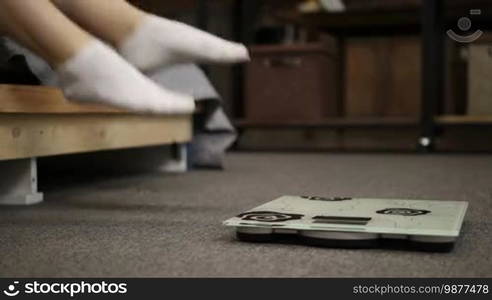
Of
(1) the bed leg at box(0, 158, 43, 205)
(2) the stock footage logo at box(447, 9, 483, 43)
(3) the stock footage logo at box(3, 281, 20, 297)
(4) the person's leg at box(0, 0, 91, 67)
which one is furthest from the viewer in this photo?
(2) the stock footage logo at box(447, 9, 483, 43)

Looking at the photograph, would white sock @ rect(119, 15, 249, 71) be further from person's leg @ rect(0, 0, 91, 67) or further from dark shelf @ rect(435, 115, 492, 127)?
dark shelf @ rect(435, 115, 492, 127)

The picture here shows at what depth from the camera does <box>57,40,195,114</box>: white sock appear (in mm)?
843

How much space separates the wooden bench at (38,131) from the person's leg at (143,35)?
117 millimetres

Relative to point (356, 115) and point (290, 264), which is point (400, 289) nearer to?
point (290, 264)

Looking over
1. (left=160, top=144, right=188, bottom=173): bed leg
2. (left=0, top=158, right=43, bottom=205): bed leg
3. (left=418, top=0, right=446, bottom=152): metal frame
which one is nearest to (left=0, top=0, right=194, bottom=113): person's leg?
(left=0, top=158, right=43, bottom=205): bed leg

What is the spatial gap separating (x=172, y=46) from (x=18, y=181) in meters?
0.40

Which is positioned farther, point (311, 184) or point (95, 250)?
point (311, 184)

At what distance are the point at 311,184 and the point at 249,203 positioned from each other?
327mm

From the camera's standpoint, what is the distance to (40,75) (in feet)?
3.67

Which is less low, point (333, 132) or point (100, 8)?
point (100, 8)

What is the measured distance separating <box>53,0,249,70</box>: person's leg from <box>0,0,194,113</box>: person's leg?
0.08 m

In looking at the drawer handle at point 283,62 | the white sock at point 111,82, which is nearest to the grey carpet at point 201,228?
the white sock at point 111,82

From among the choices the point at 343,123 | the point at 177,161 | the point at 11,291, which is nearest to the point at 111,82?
the point at 11,291

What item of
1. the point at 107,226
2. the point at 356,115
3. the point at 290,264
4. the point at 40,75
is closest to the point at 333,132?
the point at 356,115
